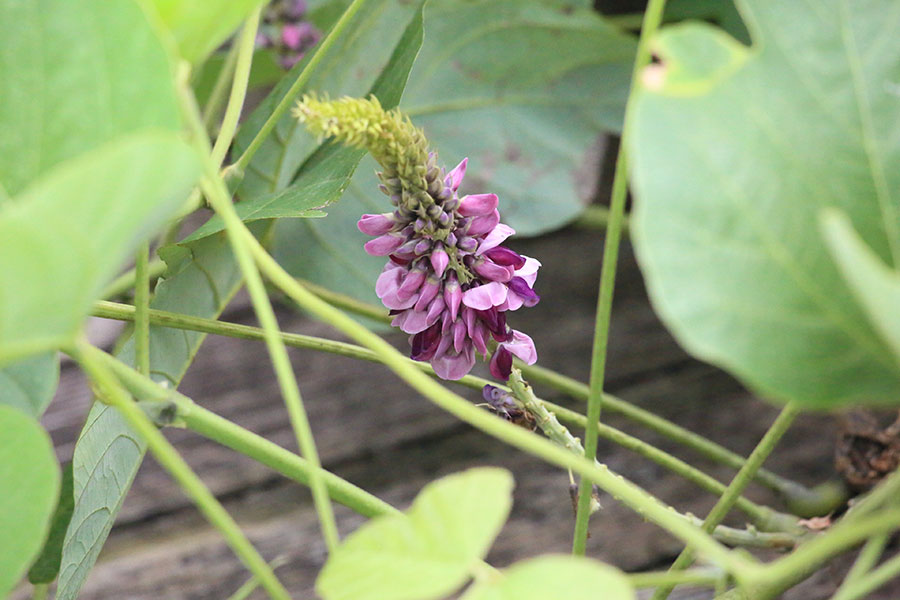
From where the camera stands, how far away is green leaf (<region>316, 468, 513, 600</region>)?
15 cm

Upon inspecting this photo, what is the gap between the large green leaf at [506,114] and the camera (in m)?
0.48

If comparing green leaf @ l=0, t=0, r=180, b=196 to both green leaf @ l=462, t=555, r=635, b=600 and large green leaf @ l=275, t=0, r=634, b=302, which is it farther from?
large green leaf @ l=275, t=0, r=634, b=302

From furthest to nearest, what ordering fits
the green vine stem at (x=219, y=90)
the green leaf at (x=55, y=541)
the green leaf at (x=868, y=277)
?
1. the green vine stem at (x=219, y=90)
2. the green leaf at (x=55, y=541)
3. the green leaf at (x=868, y=277)

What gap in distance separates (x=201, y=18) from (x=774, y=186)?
0.43 ft

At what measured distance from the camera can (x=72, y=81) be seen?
20cm

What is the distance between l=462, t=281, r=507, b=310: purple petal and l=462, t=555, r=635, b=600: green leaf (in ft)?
0.33

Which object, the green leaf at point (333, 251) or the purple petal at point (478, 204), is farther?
the green leaf at point (333, 251)

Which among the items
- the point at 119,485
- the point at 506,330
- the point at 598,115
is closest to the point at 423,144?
the point at 506,330

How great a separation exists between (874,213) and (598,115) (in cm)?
36

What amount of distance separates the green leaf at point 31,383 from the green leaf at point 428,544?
0.34 ft

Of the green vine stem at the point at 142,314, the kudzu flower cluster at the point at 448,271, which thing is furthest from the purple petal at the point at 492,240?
the green vine stem at the point at 142,314

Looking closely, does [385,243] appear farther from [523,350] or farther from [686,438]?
[686,438]

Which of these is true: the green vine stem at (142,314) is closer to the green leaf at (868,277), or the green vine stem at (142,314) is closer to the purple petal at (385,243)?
the purple petal at (385,243)

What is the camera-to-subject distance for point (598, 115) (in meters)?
0.51
